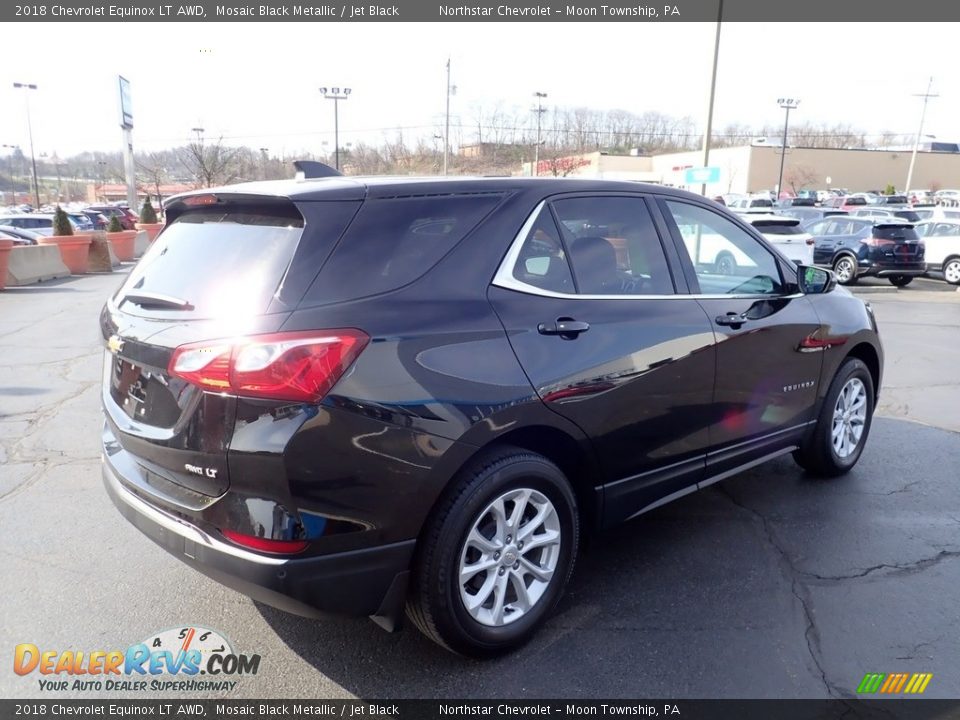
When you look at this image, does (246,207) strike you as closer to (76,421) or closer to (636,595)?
(636,595)

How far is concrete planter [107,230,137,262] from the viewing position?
20.8 meters

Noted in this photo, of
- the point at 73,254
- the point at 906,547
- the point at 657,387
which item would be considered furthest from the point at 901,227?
the point at 73,254

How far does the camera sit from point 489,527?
8.99 ft

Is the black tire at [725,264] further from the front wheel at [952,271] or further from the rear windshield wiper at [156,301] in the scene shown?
the front wheel at [952,271]

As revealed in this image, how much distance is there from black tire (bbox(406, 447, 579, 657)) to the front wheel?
62.3 feet

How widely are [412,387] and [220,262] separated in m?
0.92

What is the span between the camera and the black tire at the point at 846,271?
1723cm

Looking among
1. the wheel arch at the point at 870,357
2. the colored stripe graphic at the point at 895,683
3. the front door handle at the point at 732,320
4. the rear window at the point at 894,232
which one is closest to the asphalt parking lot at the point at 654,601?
the colored stripe graphic at the point at 895,683

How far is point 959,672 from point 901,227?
16.8 meters

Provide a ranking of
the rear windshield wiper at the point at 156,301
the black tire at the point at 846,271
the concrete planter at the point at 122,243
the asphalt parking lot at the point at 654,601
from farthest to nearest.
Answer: the concrete planter at the point at 122,243 < the black tire at the point at 846,271 < the asphalt parking lot at the point at 654,601 < the rear windshield wiper at the point at 156,301

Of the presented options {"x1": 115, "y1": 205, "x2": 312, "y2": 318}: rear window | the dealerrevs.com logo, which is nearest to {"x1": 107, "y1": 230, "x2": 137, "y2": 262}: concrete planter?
{"x1": 115, "y1": 205, "x2": 312, "y2": 318}: rear window

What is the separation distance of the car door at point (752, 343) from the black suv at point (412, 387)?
0.15ft

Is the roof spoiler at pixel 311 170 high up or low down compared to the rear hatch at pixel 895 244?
up

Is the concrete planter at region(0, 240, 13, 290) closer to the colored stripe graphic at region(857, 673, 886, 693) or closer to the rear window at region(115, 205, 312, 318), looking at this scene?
the rear window at region(115, 205, 312, 318)
